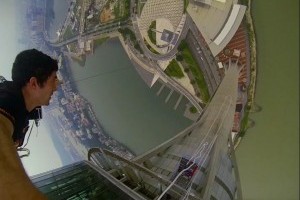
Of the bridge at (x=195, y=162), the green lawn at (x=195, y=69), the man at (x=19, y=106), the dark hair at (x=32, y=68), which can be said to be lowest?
the bridge at (x=195, y=162)

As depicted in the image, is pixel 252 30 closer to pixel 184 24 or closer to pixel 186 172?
pixel 184 24

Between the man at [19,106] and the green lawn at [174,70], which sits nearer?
the man at [19,106]

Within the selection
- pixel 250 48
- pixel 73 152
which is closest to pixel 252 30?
pixel 250 48

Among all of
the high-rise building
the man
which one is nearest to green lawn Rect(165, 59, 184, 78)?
the high-rise building

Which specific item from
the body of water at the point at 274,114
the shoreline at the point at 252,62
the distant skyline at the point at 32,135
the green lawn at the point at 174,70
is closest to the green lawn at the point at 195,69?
the green lawn at the point at 174,70

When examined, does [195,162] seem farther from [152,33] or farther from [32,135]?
[32,135]

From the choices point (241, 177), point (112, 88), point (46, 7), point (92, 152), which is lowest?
point (241, 177)

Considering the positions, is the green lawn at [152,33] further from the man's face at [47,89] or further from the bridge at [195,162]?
the man's face at [47,89]
